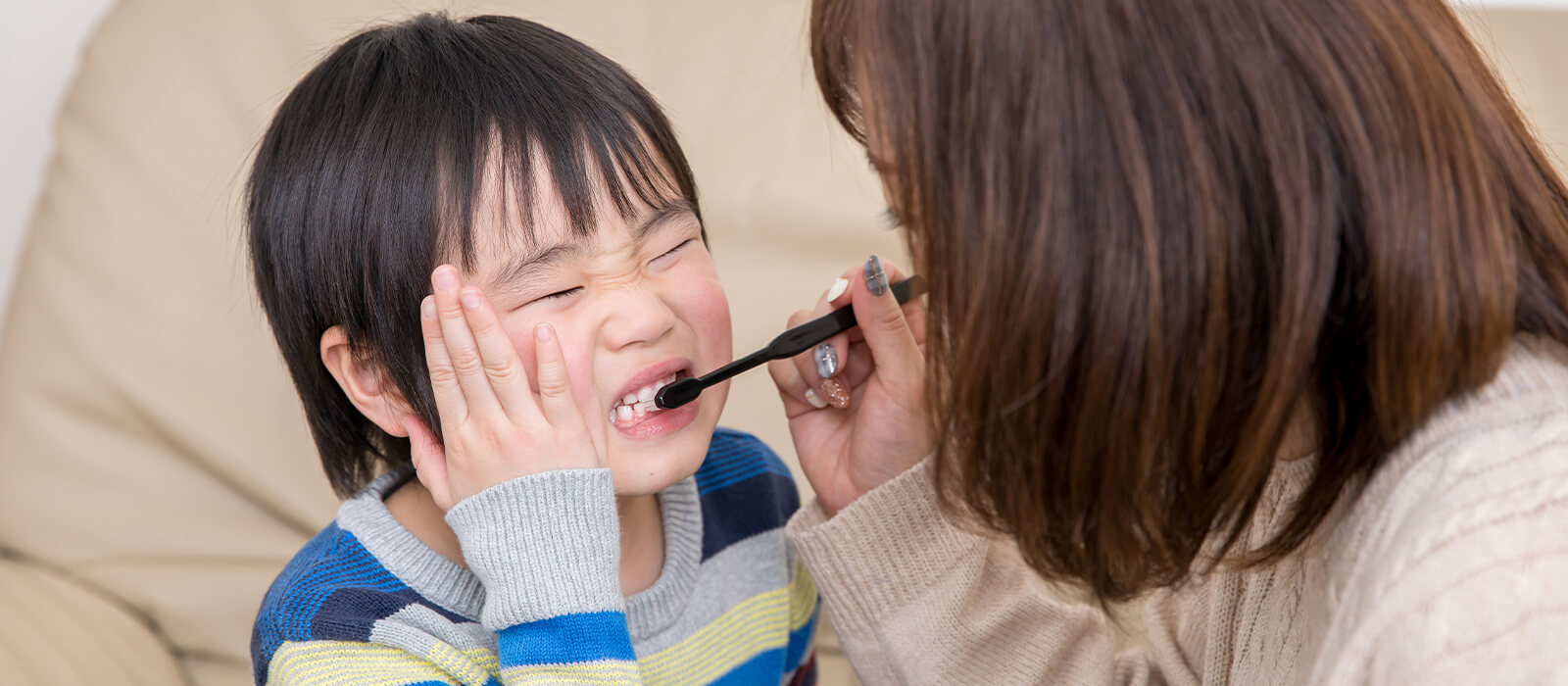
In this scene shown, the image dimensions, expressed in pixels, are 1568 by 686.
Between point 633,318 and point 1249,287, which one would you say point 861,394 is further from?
point 1249,287

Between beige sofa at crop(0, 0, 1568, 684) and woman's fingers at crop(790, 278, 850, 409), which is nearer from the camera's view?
woman's fingers at crop(790, 278, 850, 409)

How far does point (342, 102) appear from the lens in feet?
2.84

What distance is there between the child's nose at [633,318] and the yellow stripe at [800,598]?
15.8 inches

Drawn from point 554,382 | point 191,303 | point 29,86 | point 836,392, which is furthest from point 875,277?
point 29,86

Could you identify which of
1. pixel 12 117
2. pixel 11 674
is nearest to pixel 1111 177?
pixel 11 674

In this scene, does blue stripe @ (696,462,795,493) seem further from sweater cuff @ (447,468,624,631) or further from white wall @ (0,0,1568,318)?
white wall @ (0,0,1568,318)

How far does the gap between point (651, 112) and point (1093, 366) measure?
475 mm

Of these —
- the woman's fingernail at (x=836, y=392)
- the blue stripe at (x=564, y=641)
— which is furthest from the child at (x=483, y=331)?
the woman's fingernail at (x=836, y=392)

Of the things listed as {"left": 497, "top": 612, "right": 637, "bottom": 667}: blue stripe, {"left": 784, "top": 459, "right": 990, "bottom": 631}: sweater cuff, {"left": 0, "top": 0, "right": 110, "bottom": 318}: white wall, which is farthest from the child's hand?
{"left": 0, "top": 0, "right": 110, "bottom": 318}: white wall

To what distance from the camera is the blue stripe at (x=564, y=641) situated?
0.77 metres

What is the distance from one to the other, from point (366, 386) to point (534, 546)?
0.21 meters

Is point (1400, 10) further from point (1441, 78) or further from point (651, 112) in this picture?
point (651, 112)

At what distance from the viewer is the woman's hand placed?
2.98 ft

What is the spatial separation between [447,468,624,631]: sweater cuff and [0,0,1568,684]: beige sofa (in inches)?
23.0
